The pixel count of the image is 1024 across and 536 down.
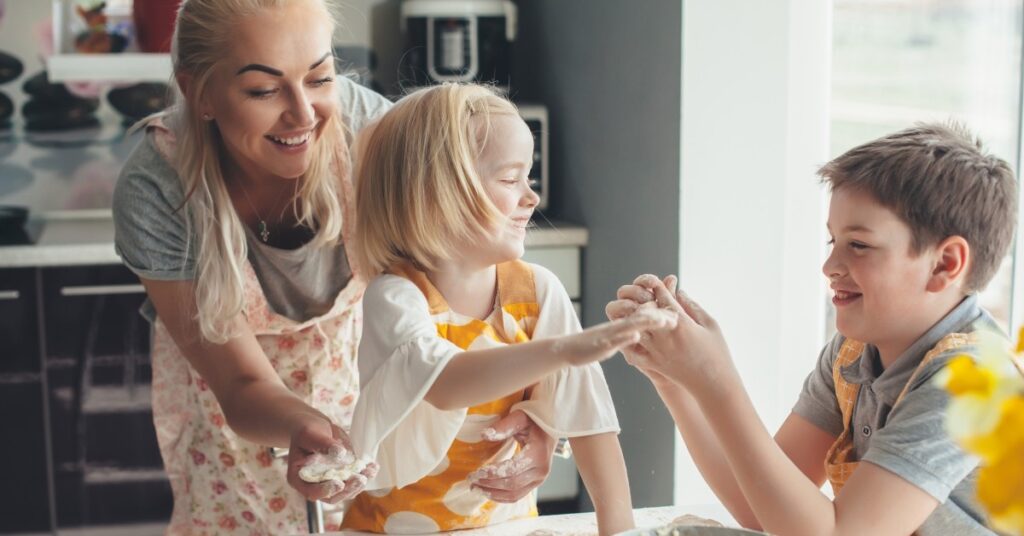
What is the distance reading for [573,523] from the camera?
1.26 metres

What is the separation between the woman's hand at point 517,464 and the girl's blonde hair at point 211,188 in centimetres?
52

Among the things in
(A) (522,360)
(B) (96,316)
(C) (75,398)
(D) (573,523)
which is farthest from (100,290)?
(A) (522,360)

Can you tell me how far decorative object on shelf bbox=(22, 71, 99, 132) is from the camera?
3.05m

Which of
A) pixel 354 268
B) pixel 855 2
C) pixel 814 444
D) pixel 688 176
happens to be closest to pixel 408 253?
pixel 354 268

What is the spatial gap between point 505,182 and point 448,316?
16 centimetres

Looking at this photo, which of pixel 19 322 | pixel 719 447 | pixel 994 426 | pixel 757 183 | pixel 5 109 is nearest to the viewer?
pixel 994 426

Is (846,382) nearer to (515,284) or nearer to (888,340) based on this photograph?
(888,340)

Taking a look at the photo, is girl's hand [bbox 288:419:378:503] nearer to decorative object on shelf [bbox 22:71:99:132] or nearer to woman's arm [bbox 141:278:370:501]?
woman's arm [bbox 141:278:370:501]

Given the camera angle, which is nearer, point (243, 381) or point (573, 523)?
point (573, 523)

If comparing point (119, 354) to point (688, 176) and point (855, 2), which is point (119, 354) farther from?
point (855, 2)

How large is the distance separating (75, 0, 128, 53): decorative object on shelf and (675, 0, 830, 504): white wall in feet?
5.57

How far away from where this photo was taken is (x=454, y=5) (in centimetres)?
294

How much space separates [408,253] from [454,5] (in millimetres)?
1813

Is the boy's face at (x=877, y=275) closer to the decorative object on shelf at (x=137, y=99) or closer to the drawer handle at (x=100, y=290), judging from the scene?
the drawer handle at (x=100, y=290)
